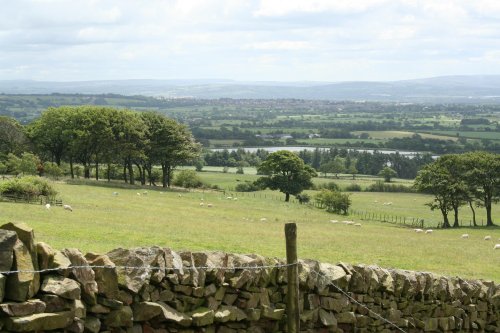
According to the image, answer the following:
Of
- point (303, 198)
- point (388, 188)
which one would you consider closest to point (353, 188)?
point (388, 188)

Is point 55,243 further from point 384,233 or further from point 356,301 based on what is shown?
point 384,233

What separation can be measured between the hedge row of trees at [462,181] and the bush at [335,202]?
28.0 ft

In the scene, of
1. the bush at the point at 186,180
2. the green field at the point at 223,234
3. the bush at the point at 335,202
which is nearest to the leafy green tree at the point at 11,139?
the bush at the point at 186,180

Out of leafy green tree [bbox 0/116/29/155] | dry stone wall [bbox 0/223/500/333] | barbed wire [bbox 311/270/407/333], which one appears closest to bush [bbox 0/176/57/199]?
dry stone wall [bbox 0/223/500/333]

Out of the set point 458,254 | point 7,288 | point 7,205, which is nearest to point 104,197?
point 7,205

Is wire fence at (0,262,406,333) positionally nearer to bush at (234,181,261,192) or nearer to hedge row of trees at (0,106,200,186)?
hedge row of trees at (0,106,200,186)

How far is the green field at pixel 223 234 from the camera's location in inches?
1270

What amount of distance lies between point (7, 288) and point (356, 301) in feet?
25.1

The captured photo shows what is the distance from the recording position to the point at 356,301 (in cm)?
1397

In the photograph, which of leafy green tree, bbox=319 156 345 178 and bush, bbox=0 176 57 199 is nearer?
bush, bbox=0 176 57 199

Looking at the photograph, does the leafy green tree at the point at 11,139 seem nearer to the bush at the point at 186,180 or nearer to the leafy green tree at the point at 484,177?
the bush at the point at 186,180

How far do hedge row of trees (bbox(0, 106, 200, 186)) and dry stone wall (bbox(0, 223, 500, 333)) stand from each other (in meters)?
71.0

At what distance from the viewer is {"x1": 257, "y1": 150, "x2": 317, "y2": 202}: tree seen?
95.3 m

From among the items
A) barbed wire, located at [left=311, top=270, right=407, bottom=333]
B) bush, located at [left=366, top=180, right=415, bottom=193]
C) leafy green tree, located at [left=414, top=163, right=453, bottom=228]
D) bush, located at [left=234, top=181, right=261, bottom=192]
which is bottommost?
bush, located at [left=366, top=180, right=415, bottom=193]
